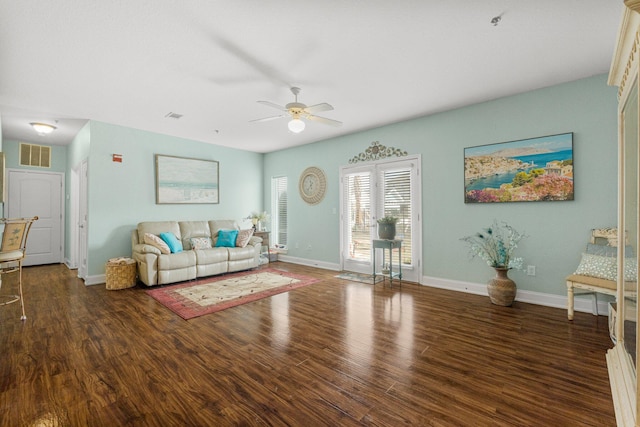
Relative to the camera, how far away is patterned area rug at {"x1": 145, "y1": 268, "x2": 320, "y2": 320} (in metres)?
3.45

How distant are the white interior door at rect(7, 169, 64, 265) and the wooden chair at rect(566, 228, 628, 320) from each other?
9289mm

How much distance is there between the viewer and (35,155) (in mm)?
5988

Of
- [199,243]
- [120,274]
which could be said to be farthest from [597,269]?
[120,274]

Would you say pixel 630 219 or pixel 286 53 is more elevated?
pixel 286 53

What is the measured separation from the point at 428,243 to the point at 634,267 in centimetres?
307

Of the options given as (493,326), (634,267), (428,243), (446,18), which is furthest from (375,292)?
(446,18)

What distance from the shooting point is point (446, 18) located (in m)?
2.21

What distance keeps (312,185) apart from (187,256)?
9.45 ft

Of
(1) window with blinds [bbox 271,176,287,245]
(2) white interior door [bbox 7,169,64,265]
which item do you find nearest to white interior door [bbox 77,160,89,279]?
(2) white interior door [bbox 7,169,64,265]

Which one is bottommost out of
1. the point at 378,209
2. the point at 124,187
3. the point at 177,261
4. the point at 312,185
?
the point at 177,261

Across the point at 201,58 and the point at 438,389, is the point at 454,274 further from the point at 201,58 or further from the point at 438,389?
the point at 201,58

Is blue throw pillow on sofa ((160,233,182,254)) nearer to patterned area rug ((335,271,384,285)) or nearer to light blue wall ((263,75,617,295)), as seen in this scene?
patterned area rug ((335,271,384,285))

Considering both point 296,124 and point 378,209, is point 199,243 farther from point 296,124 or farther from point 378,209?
point 378,209

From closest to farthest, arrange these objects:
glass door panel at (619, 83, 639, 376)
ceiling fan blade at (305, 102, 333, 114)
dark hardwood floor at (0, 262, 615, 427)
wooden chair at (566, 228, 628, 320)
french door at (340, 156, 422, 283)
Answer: glass door panel at (619, 83, 639, 376)
dark hardwood floor at (0, 262, 615, 427)
wooden chair at (566, 228, 628, 320)
ceiling fan blade at (305, 102, 333, 114)
french door at (340, 156, 422, 283)
